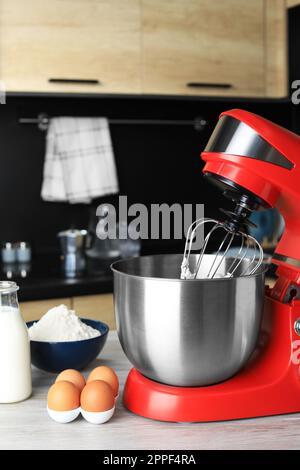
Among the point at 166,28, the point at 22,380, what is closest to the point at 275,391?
the point at 22,380

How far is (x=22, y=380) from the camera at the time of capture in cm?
103

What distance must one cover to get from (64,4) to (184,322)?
1.91 meters

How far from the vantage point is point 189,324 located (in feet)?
2.97

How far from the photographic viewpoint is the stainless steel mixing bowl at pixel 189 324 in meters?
0.90

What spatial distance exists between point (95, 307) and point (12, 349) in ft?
4.52

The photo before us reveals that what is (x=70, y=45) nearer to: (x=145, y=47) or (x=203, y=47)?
(x=145, y=47)

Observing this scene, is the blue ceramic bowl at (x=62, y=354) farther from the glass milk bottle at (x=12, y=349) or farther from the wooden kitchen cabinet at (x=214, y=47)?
the wooden kitchen cabinet at (x=214, y=47)

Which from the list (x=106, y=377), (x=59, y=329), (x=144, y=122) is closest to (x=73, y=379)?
(x=106, y=377)

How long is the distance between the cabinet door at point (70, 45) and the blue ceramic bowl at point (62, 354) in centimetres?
155

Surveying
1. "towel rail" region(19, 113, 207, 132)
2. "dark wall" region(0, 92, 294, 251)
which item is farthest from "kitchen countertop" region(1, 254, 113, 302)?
"towel rail" region(19, 113, 207, 132)

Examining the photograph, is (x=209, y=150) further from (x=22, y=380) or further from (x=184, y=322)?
(x=22, y=380)

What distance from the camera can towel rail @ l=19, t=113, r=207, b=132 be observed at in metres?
2.71

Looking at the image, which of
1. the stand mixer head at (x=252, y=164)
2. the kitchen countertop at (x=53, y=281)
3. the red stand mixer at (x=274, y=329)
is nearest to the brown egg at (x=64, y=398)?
the red stand mixer at (x=274, y=329)

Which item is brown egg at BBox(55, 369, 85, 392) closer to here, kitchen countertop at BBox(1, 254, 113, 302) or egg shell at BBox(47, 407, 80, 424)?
egg shell at BBox(47, 407, 80, 424)
